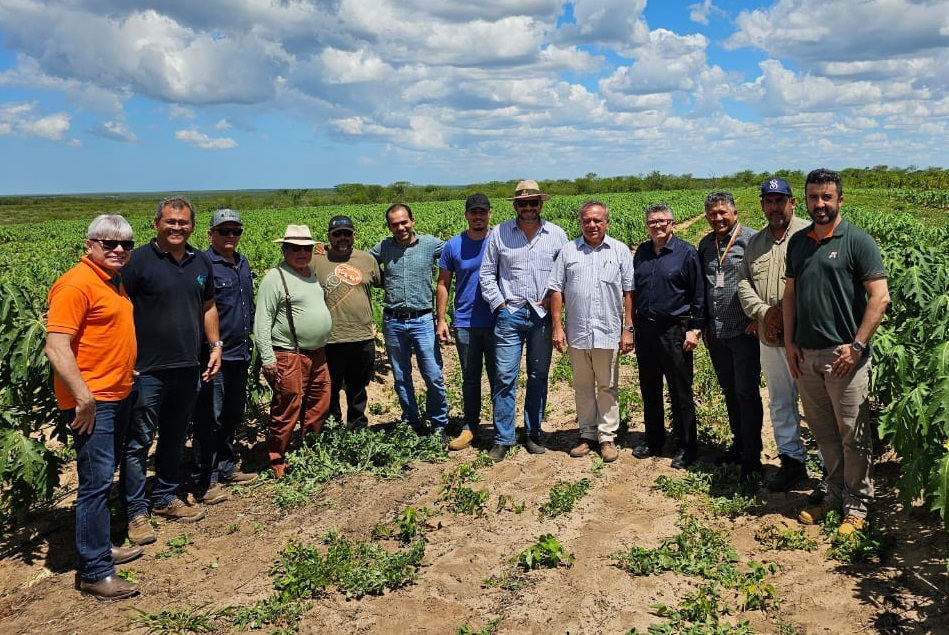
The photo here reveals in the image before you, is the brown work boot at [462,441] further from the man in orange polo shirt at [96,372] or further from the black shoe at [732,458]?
the man in orange polo shirt at [96,372]

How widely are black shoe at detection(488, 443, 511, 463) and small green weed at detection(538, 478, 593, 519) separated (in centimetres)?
73

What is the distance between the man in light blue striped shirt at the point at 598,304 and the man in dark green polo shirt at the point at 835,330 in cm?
149

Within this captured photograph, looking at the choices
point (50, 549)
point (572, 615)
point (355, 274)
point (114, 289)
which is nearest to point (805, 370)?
point (572, 615)

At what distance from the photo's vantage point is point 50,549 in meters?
4.74

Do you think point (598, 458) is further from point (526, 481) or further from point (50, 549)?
point (50, 549)

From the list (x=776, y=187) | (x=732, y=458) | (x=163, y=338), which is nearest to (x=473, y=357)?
(x=732, y=458)

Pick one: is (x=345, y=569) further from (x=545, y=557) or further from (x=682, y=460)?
(x=682, y=460)

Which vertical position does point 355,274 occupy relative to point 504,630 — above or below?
above

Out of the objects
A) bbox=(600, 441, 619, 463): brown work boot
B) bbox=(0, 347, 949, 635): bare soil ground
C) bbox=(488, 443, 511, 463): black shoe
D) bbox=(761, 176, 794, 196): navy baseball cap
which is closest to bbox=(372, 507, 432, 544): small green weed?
bbox=(0, 347, 949, 635): bare soil ground

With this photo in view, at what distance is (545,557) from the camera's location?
426cm

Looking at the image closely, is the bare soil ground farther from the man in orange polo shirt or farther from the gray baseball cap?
the gray baseball cap

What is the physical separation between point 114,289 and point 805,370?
4.63 m

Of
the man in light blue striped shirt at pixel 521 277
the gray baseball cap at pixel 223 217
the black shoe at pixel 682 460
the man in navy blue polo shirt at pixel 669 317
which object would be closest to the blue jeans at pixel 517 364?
the man in light blue striped shirt at pixel 521 277

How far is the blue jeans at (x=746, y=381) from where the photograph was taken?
5.25 m
